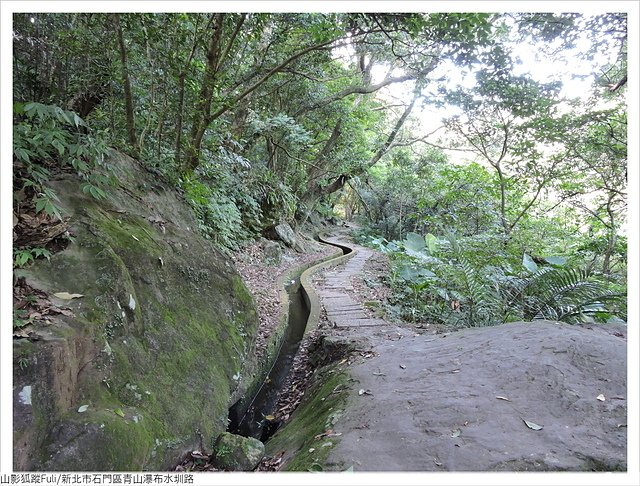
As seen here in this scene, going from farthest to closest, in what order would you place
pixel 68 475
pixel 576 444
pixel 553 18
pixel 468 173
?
pixel 468 173 < pixel 553 18 < pixel 576 444 < pixel 68 475

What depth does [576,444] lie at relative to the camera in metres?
2.24

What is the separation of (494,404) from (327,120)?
38.2 ft

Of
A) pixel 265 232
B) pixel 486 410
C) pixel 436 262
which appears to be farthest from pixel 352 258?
pixel 486 410

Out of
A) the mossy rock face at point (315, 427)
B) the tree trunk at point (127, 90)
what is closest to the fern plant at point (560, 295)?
the mossy rock face at point (315, 427)

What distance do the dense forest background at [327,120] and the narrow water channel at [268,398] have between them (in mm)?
2145

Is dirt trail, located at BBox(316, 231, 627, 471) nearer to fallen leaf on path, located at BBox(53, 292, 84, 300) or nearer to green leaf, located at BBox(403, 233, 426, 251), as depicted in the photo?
fallen leaf on path, located at BBox(53, 292, 84, 300)

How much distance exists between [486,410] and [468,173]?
9.92 meters

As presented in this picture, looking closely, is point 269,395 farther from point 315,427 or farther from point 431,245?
point 431,245

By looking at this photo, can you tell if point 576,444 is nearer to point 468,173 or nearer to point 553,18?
point 553,18

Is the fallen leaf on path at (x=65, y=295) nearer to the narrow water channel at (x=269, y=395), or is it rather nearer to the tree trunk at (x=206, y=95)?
the narrow water channel at (x=269, y=395)

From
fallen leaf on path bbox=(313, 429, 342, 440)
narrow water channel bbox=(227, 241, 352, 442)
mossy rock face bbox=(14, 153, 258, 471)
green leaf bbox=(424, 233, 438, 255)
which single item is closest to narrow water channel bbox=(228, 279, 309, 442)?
narrow water channel bbox=(227, 241, 352, 442)

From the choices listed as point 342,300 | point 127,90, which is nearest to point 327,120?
point 342,300

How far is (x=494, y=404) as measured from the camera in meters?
2.75

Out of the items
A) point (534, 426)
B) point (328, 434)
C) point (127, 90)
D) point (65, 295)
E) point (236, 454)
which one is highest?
point (127, 90)
